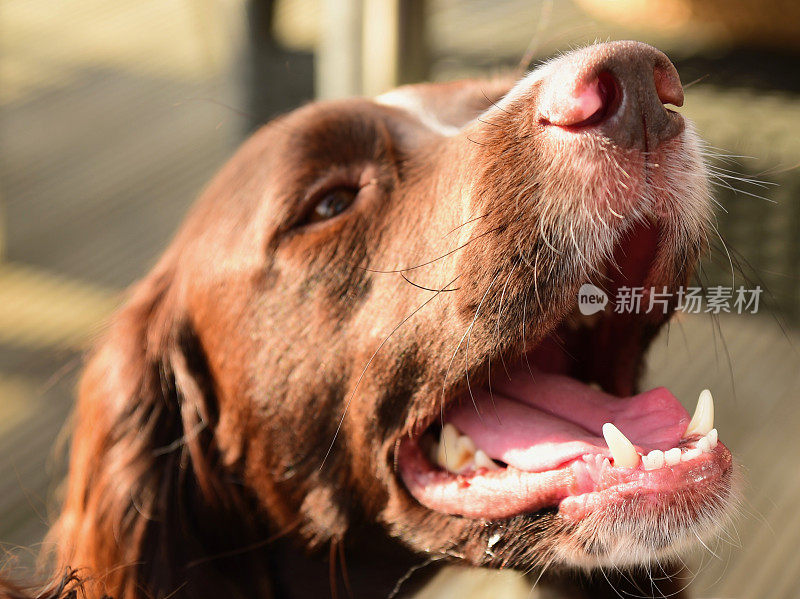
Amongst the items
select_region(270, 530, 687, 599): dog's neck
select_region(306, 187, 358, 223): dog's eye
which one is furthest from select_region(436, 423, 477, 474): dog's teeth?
select_region(306, 187, 358, 223): dog's eye

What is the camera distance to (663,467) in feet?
3.04

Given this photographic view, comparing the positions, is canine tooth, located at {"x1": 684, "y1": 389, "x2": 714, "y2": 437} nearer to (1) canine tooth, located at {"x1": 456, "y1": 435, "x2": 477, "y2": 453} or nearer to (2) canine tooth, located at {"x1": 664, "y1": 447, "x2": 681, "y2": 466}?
(2) canine tooth, located at {"x1": 664, "y1": 447, "x2": 681, "y2": 466}

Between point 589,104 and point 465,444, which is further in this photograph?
point 465,444

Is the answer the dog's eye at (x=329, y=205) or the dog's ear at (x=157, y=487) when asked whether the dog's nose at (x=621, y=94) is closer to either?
the dog's eye at (x=329, y=205)

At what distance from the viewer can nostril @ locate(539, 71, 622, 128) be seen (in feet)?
2.90

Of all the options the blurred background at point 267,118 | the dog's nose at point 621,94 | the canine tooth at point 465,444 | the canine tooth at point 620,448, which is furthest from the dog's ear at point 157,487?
the dog's nose at point 621,94

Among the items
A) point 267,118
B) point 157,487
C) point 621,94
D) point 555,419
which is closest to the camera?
point 621,94

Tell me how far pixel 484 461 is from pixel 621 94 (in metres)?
0.49

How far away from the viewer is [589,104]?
2.93 feet

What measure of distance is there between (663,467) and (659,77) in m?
0.42

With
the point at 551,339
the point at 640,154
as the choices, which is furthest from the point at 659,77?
the point at 551,339

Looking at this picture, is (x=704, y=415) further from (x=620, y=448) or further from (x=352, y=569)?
(x=352, y=569)

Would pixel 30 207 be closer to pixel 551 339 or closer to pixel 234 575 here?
pixel 234 575

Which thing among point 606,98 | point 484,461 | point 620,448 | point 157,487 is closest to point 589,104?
point 606,98
